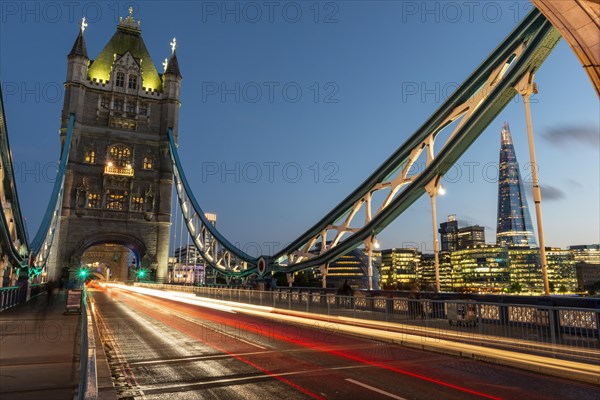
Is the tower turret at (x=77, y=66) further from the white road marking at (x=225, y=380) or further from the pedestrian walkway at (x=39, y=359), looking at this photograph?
the white road marking at (x=225, y=380)

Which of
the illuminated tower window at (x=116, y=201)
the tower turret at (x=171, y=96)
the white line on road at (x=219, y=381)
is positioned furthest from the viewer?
the tower turret at (x=171, y=96)

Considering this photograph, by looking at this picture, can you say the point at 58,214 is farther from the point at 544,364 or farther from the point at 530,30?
the point at 544,364

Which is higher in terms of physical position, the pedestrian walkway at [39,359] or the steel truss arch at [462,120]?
the steel truss arch at [462,120]

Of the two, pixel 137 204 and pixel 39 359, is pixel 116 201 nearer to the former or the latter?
pixel 137 204

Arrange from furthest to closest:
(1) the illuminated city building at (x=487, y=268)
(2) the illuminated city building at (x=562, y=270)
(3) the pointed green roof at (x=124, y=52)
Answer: (2) the illuminated city building at (x=562, y=270)
(1) the illuminated city building at (x=487, y=268)
(3) the pointed green roof at (x=124, y=52)

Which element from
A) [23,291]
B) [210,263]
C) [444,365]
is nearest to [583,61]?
[444,365]

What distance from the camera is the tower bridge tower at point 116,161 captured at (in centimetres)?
6284

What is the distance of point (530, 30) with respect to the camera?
882 inches

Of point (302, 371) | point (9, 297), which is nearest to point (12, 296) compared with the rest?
point (9, 297)

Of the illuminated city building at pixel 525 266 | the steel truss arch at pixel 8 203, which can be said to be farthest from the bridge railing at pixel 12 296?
the illuminated city building at pixel 525 266

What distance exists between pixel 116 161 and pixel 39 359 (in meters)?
60.8

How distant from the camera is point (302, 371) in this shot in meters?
9.41

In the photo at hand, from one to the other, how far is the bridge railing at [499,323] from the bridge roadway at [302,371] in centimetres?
105

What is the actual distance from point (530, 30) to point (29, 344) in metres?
A: 24.4
